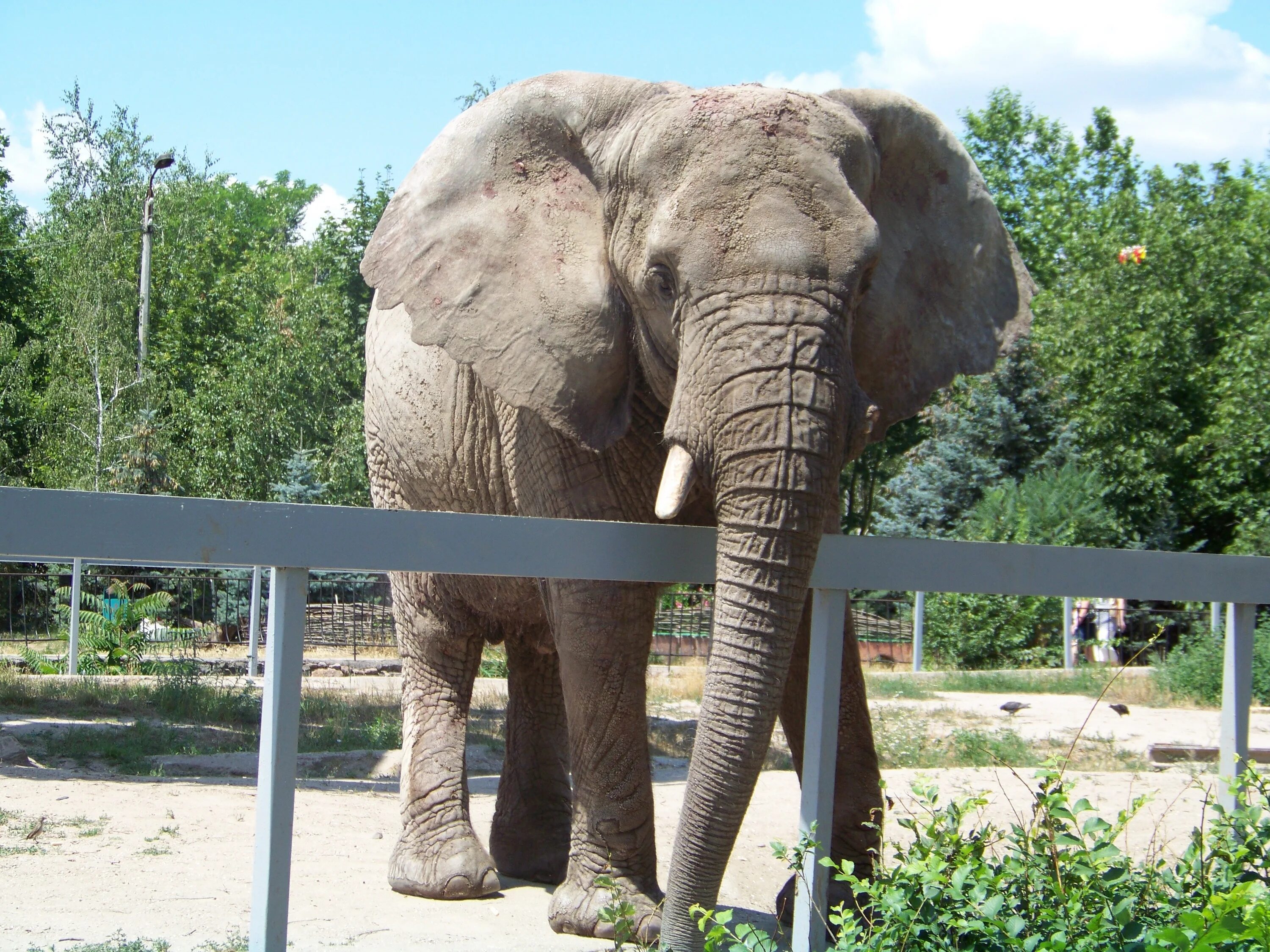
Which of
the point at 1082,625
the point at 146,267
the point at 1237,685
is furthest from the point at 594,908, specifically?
the point at 146,267

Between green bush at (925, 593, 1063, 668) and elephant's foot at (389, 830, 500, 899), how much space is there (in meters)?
14.7

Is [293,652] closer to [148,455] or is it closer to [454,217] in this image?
[454,217]

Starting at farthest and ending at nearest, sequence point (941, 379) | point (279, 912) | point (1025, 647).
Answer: point (1025, 647) → point (941, 379) → point (279, 912)

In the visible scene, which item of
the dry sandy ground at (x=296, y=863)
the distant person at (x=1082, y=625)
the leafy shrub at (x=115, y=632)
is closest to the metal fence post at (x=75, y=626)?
the leafy shrub at (x=115, y=632)

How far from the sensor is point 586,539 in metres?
2.48

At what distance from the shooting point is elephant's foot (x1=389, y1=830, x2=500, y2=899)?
4.69 metres

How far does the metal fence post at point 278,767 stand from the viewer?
6.75ft

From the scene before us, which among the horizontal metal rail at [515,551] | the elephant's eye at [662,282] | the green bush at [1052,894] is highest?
the elephant's eye at [662,282]

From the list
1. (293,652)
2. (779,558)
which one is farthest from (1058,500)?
(293,652)

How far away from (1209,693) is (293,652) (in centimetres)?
1325

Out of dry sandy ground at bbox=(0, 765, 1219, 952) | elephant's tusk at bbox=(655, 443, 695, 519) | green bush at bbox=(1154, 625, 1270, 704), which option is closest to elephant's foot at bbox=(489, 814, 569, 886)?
dry sandy ground at bbox=(0, 765, 1219, 952)

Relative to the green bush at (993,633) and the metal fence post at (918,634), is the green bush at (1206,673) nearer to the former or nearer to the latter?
the metal fence post at (918,634)

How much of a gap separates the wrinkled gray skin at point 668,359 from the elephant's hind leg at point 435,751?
0.04 feet

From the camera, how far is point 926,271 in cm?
431
